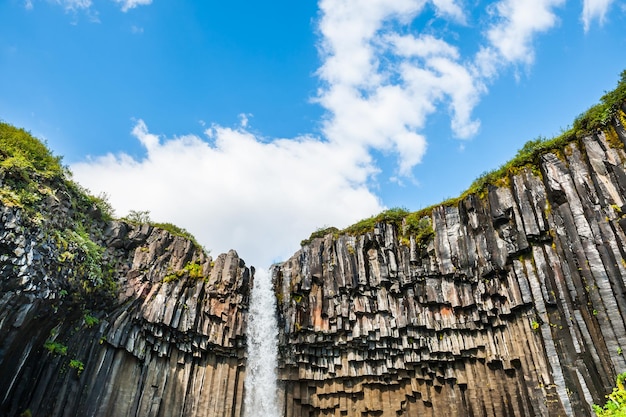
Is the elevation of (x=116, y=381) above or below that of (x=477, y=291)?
below

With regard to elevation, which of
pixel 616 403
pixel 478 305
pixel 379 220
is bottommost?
pixel 616 403

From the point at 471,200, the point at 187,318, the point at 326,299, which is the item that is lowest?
the point at 187,318

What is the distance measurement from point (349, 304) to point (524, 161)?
10.8 meters

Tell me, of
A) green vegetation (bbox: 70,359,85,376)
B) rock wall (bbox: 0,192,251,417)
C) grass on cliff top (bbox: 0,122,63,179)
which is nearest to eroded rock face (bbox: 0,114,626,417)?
rock wall (bbox: 0,192,251,417)

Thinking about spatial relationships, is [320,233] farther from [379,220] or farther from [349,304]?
[349,304]

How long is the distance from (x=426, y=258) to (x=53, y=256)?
16146 mm

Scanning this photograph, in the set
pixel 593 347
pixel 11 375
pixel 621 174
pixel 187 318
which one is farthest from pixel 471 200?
pixel 11 375

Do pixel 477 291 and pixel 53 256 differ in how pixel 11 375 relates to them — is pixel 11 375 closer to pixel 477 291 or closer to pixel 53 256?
pixel 53 256

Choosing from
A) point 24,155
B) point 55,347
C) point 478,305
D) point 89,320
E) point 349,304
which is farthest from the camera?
point 349,304

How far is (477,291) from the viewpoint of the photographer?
18.8 meters

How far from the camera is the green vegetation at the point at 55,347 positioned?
52.2 feet

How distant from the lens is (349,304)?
21906 millimetres

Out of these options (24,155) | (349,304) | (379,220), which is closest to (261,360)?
(349,304)

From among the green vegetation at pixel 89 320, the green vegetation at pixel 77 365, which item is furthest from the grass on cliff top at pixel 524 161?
the green vegetation at pixel 77 365
